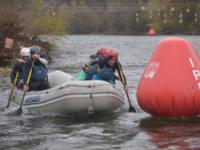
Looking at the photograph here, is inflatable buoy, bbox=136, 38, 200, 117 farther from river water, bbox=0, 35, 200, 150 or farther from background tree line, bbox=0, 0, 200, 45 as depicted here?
background tree line, bbox=0, 0, 200, 45

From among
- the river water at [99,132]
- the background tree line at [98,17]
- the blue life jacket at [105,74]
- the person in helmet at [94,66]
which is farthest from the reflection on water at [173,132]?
the background tree line at [98,17]

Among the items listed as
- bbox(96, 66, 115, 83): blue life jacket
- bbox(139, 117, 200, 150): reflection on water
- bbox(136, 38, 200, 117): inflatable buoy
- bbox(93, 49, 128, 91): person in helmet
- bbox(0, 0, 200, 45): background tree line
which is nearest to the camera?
bbox(139, 117, 200, 150): reflection on water

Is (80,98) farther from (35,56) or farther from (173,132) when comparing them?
(173,132)

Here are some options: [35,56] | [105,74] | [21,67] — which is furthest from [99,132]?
[21,67]

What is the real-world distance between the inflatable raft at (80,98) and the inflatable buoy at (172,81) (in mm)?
1011

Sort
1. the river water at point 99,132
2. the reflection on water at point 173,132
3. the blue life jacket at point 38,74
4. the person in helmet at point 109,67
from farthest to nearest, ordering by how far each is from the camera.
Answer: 1. the blue life jacket at point 38,74
2. the person in helmet at point 109,67
3. the river water at point 99,132
4. the reflection on water at point 173,132

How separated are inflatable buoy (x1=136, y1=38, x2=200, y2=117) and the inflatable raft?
1.01 meters

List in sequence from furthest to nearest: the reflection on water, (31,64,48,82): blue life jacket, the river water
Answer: (31,64,48,82): blue life jacket < the river water < the reflection on water

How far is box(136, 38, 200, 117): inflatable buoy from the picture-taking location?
35.6ft

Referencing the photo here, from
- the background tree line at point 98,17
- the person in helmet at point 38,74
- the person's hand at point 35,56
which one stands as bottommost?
the background tree line at point 98,17

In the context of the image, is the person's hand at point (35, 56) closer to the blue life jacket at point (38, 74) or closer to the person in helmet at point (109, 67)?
the blue life jacket at point (38, 74)

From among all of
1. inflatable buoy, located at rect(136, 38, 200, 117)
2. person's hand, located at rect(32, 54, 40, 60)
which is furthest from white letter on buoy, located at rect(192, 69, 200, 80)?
person's hand, located at rect(32, 54, 40, 60)

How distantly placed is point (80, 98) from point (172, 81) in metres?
2.06

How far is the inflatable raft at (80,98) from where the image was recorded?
39.3ft
